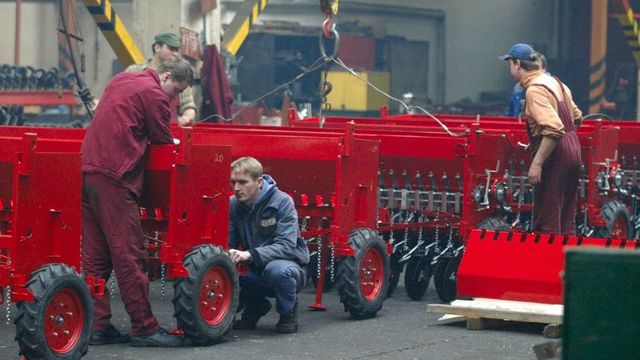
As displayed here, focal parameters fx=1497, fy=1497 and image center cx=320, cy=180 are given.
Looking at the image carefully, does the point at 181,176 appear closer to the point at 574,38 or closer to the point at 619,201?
the point at 619,201

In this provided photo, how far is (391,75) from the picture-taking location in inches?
1166

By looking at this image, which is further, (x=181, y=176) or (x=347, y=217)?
(x=347, y=217)

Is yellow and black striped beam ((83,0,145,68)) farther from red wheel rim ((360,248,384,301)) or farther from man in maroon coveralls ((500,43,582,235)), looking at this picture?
red wheel rim ((360,248,384,301))

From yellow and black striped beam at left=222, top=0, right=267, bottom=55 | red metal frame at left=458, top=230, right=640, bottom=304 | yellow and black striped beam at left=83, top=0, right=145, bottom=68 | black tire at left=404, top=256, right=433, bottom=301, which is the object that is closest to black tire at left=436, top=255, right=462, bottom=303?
black tire at left=404, top=256, right=433, bottom=301

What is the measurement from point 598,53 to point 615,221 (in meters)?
17.2

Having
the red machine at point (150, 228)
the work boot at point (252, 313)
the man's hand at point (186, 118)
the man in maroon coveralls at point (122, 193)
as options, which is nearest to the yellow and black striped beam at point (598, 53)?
the man's hand at point (186, 118)

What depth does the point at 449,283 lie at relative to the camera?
10945 millimetres

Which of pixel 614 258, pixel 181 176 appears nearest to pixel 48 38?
pixel 181 176

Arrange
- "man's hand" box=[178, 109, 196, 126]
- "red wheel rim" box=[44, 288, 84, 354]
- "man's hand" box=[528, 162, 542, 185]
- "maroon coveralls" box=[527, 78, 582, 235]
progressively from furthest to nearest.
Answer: "man's hand" box=[178, 109, 196, 126]
"maroon coveralls" box=[527, 78, 582, 235]
"man's hand" box=[528, 162, 542, 185]
"red wheel rim" box=[44, 288, 84, 354]

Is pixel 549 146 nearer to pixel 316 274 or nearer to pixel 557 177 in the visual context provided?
pixel 557 177

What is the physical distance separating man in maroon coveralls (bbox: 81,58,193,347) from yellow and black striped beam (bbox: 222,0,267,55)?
7892 millimetres

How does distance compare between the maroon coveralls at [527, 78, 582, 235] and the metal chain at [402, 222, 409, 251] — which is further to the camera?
the metal chain at [402, 222, 409, 251]

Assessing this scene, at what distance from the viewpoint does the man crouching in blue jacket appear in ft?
29.7

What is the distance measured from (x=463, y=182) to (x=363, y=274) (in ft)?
4.46
